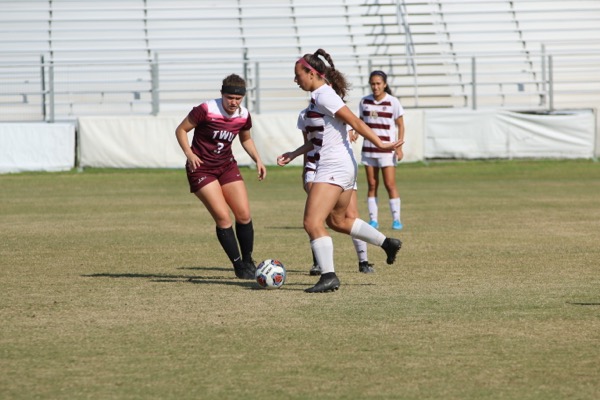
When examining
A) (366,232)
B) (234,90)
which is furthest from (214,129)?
(366,232)

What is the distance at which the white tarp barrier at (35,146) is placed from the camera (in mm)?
26766

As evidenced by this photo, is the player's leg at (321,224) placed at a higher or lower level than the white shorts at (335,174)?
lower

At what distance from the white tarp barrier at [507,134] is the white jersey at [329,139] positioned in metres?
19.2

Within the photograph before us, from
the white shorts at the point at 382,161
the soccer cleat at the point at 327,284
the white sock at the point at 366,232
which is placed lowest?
the soccer cleat at the point at 327,284

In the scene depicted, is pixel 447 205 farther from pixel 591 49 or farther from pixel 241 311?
pixel 591 49

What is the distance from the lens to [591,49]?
35125 mm

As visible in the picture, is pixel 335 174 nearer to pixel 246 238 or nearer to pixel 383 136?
Result: pixel 246 238

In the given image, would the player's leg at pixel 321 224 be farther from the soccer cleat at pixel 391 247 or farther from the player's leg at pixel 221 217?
the player's leg at pixel 221 217

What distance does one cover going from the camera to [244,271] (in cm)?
1072

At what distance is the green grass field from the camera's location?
6.30 m

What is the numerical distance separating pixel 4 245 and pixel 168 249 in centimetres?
193

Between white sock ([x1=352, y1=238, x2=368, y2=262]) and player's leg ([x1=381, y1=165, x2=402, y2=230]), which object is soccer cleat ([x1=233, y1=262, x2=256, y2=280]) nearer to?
white sock ([x1=352, y1=238, x2=368, y2=262])

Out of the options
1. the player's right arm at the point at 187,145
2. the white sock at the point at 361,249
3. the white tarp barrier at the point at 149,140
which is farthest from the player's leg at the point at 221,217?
the white tarp barrier at the point at 149,140

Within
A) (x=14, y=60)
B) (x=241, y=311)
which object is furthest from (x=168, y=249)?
(x=14, y=60)
